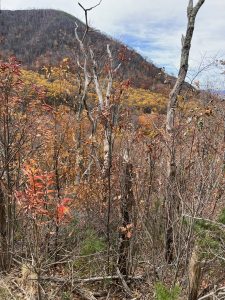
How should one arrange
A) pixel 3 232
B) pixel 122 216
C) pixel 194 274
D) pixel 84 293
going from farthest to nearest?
1. pixel 122 216
2. pixel 3 232
3. pixel 84 293
4. pixel 194 274

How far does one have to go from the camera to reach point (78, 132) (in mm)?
15219

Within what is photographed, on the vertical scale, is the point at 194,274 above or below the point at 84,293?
above

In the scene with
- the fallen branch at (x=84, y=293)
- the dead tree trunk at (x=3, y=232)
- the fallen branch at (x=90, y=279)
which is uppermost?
the dead tree trunk at (x=3, y=232)

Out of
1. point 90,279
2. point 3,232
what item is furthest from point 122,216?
point 3,232

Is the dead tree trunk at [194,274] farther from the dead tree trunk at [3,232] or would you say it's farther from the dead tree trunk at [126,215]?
the dead tree trunk at [3,232]

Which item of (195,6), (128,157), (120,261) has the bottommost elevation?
(120,261)

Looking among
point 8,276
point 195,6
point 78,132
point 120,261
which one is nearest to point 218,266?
point 120,261

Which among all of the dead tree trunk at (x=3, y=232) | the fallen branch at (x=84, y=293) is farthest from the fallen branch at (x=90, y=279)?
the dead tree trunk at (x=3, y=232)

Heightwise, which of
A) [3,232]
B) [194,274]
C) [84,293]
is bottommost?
[84,293]

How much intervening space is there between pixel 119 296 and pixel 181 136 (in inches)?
108

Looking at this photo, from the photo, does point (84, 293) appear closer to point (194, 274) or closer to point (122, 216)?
point (122, 216)

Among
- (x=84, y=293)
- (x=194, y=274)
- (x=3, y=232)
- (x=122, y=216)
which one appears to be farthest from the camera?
(x=122, y=216)

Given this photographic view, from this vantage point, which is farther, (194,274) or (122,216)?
(122,216)

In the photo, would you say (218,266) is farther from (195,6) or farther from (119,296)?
(195,6)
